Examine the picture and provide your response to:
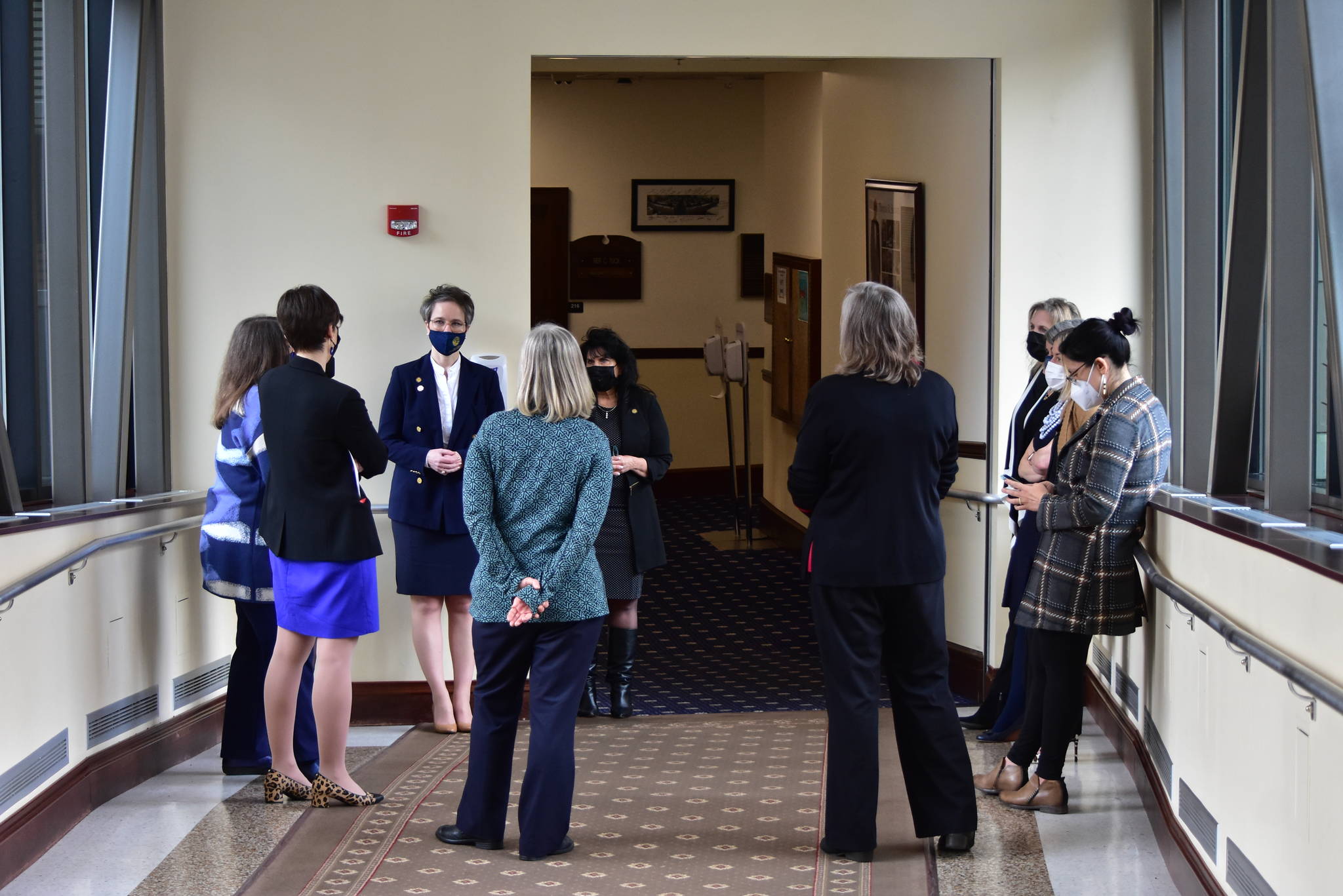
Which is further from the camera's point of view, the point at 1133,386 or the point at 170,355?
the point at 170,355

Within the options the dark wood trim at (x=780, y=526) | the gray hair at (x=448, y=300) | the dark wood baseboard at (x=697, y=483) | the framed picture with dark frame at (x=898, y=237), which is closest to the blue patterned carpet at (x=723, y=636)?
the dark wood trim at (x=780, y=526)

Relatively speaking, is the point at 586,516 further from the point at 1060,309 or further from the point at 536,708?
the point at 1060,309

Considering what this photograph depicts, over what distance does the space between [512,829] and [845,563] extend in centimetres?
138

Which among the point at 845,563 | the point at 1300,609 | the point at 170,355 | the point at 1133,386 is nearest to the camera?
the point at 1300,609

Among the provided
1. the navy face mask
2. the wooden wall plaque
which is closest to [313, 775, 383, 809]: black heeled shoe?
the navy face mask

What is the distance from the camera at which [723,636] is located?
7.70m

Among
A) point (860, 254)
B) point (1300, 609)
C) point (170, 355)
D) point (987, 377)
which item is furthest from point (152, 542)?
point (860, 254)

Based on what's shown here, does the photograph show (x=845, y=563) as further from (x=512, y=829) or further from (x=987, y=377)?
(x=987, y=377)

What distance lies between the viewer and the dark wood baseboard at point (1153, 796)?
3713 mm

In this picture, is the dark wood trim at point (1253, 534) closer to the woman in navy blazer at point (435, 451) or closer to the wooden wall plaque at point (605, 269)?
the woman in navy blazer at point (435, 451)

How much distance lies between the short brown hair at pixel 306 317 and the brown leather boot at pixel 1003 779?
263 cm

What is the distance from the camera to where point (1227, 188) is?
5.33 meters

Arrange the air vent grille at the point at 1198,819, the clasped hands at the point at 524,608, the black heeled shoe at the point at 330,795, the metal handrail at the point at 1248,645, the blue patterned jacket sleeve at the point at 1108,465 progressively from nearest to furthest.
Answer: the metal handrail at the point at 1248,645
the air vent grille at the point at 1198,819
the clasped hands at the point at 524,608
the blue patterned jacket sleeve at the point at 1108,465
the black heeled shoe at the point at 330,795

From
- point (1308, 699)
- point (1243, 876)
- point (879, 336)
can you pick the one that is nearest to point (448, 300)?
point (879, 336)
